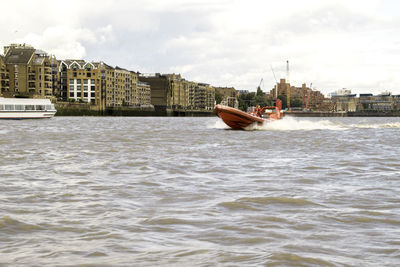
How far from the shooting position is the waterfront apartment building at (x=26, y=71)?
423 ft

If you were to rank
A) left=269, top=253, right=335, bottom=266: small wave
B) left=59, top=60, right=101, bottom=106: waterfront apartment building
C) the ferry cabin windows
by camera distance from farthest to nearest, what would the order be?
left=59, top=60, right=101, bottom=106: waterfront apartment building → the ferry cabin windows → left=269, top=253, right=335, bottom=266: small wave

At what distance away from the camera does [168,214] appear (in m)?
7.91

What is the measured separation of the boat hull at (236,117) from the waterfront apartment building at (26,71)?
93733mm

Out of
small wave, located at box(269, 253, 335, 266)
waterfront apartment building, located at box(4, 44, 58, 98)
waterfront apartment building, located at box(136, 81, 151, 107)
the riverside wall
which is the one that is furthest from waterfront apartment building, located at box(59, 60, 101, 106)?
small wave, located at box(269, 253, 335, 266)

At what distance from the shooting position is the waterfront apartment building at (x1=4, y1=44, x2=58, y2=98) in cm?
12888

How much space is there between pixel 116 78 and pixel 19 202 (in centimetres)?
16404

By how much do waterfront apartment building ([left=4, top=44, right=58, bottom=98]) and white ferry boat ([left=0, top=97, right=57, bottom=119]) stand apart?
49093mm

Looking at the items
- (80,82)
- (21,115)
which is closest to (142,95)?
(80,82)

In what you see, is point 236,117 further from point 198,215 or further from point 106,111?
point 106,111

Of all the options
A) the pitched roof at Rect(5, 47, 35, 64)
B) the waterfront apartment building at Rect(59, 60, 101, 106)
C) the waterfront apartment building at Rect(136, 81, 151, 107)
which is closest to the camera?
the pitched roof at Rect(5, 47, 35, 64)

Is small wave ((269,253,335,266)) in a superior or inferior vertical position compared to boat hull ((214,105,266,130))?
inferior

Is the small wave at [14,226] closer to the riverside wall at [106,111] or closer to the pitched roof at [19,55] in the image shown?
the riverside wall at [106,111]

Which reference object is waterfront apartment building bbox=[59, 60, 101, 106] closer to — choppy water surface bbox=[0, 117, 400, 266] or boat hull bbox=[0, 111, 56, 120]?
boat hull bbox=[0, 111, 56, 120]

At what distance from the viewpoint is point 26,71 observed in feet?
423
